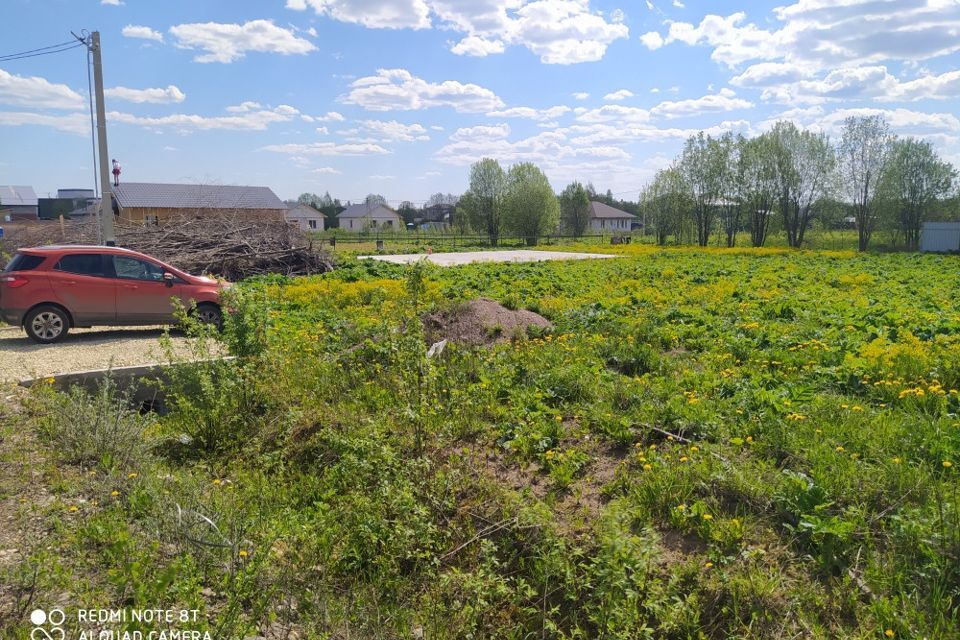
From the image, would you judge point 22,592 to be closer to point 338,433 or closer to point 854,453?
point 338,433

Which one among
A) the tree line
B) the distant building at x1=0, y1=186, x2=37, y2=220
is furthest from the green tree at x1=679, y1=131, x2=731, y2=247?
the distant building at x1=0, y1=186, x2=37, y2=220

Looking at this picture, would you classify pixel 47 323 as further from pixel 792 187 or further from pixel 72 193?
pixel 72 193

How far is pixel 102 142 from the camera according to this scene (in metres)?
14.9

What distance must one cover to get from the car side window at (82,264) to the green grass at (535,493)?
4759mm

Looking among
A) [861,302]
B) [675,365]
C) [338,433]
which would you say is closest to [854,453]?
[675,365]

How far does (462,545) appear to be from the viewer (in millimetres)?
4941

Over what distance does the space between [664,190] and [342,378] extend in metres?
62.8

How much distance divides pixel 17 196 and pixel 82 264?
4476 inches

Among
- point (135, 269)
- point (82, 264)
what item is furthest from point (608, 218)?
point (82, 264)

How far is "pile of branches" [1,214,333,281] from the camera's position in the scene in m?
22.5

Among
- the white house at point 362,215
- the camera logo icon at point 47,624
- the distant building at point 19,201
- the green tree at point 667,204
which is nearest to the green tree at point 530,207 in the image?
the green tree at point 667,204

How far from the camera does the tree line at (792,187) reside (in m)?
52.2

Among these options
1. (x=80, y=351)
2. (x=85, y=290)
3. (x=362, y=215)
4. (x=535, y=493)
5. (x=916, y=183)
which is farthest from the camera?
(x=362, y=215)

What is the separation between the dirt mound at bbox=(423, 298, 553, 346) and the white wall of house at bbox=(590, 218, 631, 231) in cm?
9664
